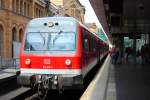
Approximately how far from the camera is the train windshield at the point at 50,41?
1611 cm

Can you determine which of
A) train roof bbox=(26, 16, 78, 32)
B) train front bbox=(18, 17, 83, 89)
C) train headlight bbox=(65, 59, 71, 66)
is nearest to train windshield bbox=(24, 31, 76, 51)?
train front bbox=(18, 17, 83, 89)

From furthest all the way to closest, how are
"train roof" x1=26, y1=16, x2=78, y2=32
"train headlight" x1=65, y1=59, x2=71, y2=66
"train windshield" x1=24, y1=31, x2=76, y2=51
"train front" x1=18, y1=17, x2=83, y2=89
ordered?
"train roof" x1=26, y1=16, x2=78, y2=32 < "train windshield" x1=24, y1=31, x2=76, y2=51 < "train headlight" x1=65, y1=59, x2=71, y2=66 < "train front" x1=18, y1=17, x2=83, y2=89

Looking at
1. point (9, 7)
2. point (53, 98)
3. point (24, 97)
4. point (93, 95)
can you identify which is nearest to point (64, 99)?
point (53, 98)

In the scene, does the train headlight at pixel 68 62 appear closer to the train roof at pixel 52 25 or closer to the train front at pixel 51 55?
the train front at pixel 51 55

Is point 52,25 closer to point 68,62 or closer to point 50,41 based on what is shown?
point 50,41

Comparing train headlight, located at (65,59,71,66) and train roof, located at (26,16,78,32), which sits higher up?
train roof, located at (26,16,78,32)

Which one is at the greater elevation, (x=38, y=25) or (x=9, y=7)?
(x=9, y=7)

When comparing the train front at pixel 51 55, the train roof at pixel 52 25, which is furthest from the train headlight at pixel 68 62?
the train roof at pixel 52 25

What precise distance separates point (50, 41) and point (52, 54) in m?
0.60

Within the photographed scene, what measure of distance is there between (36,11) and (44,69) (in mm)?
53791

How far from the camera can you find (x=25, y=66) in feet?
Answer: 52.2

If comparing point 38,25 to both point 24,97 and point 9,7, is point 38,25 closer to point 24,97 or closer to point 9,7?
point 24,97

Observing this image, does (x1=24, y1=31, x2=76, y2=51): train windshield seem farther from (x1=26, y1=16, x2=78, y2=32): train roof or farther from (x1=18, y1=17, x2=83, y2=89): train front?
(x1=26, y1=16, x2=78, y2=32): train roof

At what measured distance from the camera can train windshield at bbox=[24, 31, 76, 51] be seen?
634 inches
